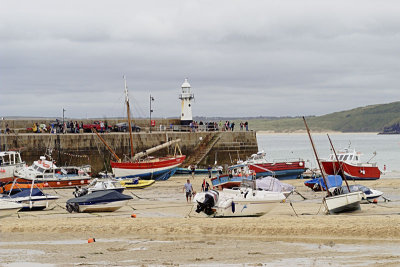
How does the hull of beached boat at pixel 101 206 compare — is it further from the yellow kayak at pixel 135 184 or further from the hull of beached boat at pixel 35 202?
the yellow kayak at pixel 135 184

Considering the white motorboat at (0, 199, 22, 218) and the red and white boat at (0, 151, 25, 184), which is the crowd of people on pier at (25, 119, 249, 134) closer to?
the red and white boat at (0, 151, 25, 184)

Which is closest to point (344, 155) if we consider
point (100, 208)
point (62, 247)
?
point (100, 208)

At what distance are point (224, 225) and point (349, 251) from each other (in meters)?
4.71

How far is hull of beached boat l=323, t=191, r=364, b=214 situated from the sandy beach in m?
0.40

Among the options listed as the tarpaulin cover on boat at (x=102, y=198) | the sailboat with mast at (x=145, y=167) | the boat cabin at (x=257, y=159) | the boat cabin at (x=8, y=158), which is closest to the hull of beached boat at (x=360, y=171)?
the boat cabin at (x=257, y=159)

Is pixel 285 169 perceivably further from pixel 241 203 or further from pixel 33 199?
pixel 241 203

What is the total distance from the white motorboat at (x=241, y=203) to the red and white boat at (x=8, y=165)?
18.0 metres

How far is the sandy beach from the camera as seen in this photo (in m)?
16.8

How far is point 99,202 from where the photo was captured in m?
25.8

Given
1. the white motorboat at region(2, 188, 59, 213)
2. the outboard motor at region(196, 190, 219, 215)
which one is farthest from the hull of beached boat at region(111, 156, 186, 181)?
the outboard motor at region(196, 190, 219, 215)

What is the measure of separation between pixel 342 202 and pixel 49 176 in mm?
19747

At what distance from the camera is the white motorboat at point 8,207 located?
932 inches

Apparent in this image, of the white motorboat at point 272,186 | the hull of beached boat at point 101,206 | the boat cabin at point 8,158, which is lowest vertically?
the hull of beached boat at point 101,206

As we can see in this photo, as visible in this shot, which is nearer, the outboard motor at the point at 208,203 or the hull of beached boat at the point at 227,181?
the outboard motor at the point at 208,203
